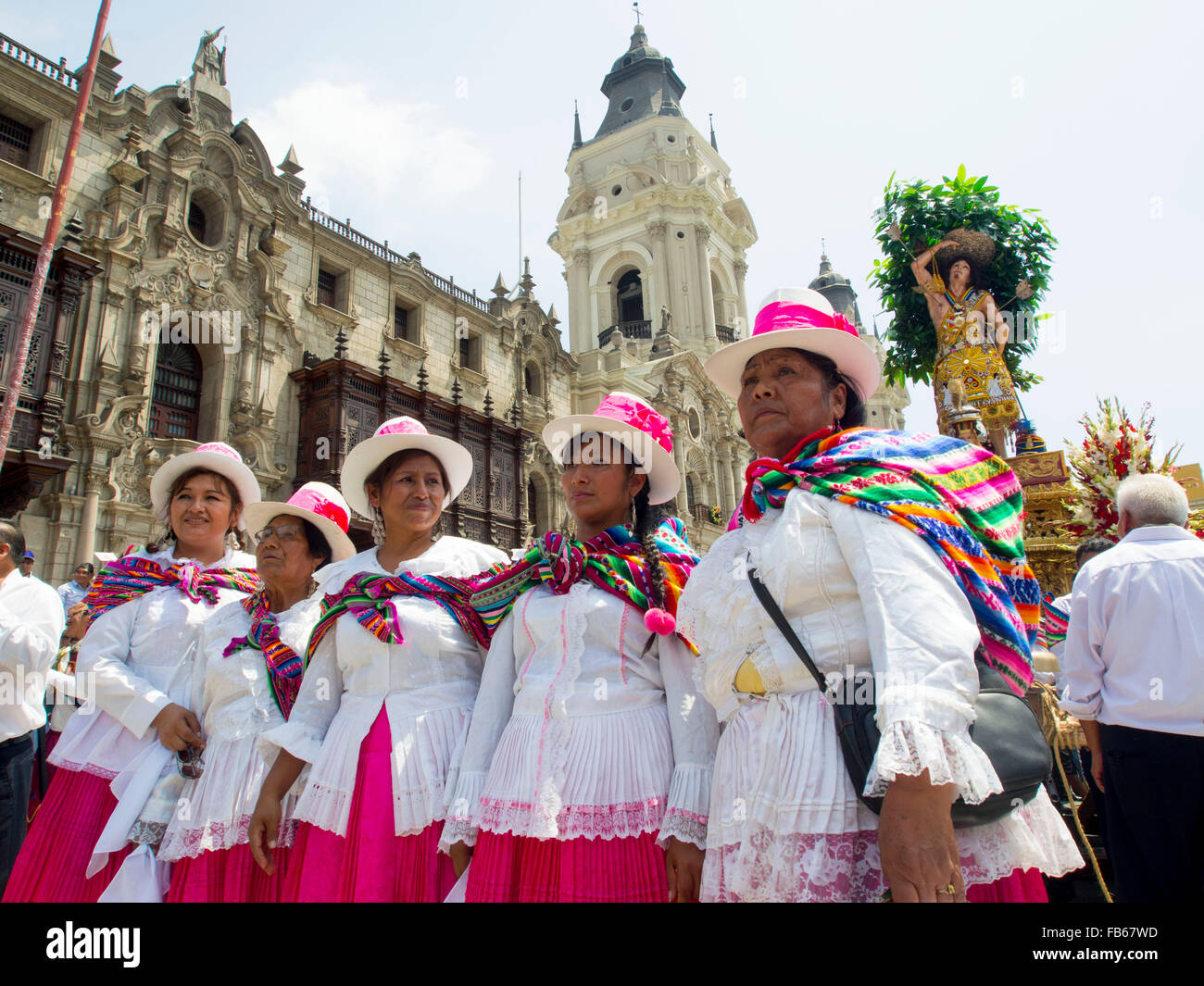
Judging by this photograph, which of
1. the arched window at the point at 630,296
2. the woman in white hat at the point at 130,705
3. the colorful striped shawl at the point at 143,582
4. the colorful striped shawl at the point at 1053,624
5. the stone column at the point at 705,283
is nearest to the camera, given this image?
the woman in white hat at the point at 130,705

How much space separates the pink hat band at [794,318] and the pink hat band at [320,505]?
2.36 metres

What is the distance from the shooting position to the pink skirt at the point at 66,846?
315 centimetres

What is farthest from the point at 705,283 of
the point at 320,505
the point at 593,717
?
the point at 593,717

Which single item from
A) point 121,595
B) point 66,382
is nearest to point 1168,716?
point 121,595

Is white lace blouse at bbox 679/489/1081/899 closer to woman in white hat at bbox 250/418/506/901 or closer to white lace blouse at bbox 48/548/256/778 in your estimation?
woman in white hat at bbox 250/418/506/901

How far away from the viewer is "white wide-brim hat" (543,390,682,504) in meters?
2.79

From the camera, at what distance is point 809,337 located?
2.17 meters

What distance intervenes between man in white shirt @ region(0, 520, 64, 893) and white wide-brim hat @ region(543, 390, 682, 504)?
9.63 ft

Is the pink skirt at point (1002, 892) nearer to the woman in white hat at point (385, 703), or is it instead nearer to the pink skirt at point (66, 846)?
the woman in white hat at point (385, 703)

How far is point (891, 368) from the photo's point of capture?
9781mm

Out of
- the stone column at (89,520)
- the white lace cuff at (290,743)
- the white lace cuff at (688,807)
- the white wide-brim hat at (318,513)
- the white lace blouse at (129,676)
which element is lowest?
the white lace cuff at (688,807)

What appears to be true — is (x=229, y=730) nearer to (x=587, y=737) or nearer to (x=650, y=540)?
(x=587, y=737)

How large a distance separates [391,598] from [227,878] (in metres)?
1.37

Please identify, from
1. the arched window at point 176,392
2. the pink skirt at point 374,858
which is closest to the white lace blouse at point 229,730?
the pink skirt at point 374,858
